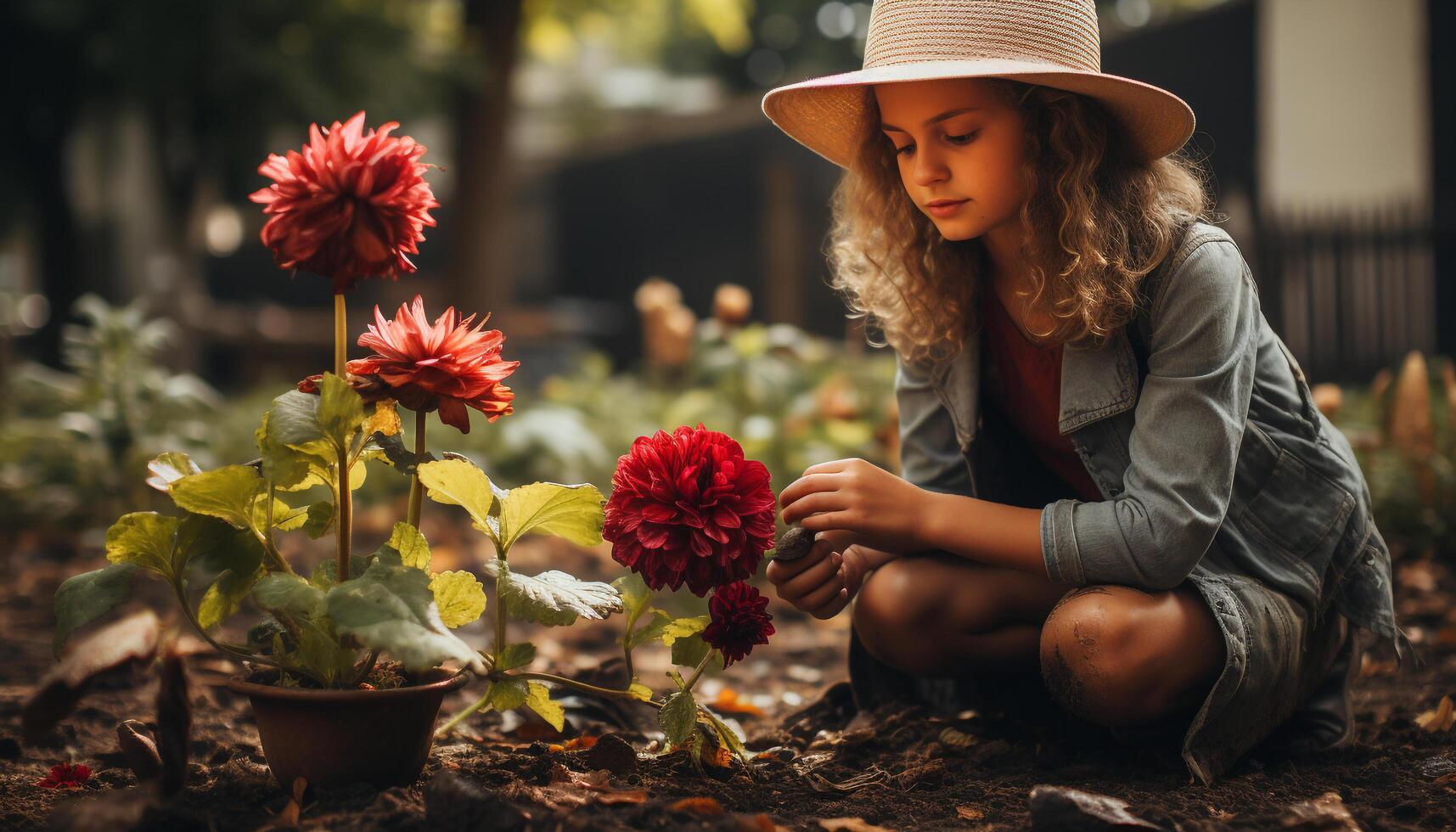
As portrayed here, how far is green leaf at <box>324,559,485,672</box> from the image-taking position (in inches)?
53.1

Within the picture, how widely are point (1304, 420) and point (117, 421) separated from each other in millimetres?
3104

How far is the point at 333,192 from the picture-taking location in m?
1.43

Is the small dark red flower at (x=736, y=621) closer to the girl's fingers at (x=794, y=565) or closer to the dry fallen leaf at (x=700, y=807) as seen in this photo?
the girl's fingers at (x=794, y=565)

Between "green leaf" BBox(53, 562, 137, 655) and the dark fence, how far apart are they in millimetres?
7343

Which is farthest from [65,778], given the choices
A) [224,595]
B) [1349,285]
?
[1349,285]

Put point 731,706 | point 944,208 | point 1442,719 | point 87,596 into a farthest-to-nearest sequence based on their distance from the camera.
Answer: point 731,706
point 1442,719
point 944,208
point 87,596

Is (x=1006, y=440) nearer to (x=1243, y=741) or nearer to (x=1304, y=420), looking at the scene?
(x=1304, y=420)

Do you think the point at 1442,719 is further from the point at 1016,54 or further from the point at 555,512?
the point at 555,512

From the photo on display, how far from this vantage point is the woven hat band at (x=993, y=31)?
1783 millimetres

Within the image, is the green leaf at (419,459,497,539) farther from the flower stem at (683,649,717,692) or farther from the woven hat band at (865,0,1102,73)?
the woven hat band at (865,0,1102,73)

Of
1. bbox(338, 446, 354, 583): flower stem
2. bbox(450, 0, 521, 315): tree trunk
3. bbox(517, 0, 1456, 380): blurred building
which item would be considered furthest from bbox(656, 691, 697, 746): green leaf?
bbox(450, 0, 521, 315): tree trunk

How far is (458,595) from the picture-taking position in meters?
1.65

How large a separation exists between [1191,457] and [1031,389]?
40 centimetres

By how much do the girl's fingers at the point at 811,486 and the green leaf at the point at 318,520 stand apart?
2.11ft
